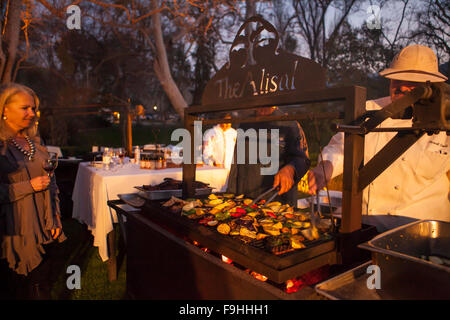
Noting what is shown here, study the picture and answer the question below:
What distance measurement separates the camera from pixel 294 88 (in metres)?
1.53

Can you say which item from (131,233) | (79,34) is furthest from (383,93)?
(79,34)

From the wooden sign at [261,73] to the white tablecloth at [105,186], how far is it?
2.32m

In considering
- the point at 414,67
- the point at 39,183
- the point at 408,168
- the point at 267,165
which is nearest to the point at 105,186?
the point at 39,183

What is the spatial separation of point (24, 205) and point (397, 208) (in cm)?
293

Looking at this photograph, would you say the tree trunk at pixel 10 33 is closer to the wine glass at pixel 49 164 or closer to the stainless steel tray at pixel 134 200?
the wine glass at pixel 49 164

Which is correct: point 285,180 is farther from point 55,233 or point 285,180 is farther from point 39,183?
point 55,233

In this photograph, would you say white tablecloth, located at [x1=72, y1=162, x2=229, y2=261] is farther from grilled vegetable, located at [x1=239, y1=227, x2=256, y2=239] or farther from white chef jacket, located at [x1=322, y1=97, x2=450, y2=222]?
grilled vegetable, located at [x1=239, y1=227, x2=256, y2=239]

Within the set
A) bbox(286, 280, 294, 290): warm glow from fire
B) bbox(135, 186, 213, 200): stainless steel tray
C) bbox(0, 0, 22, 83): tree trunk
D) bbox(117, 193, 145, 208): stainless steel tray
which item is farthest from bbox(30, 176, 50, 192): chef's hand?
bbox(0, 0, 22, 83): tree trunk

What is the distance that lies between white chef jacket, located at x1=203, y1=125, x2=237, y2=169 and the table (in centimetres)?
41

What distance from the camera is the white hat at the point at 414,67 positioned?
2.10 metres

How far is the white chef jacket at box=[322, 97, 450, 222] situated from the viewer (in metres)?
2.25

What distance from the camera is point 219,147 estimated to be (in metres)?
5.91

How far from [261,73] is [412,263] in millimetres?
1202
